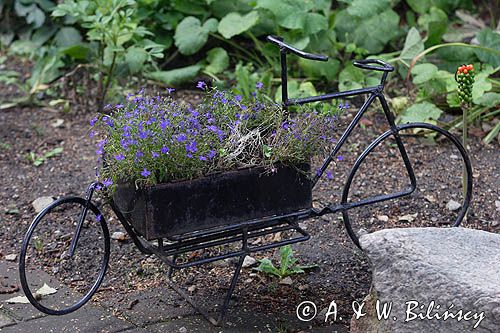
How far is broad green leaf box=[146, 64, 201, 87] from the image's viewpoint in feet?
18.5

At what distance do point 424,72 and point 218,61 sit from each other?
1.49 metres

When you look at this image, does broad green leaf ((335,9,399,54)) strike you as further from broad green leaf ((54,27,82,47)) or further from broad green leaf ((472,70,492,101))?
broad green leaf ((54,27,82,47))

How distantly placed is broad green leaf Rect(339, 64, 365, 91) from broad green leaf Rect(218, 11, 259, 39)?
682mm

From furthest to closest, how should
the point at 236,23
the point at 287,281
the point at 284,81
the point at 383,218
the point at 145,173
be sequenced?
the point at 236,23 → the point at 383,218 → the point at 287,281 → the point at 284,81 → the point at 145,173

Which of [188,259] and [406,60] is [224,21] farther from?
[188,259]

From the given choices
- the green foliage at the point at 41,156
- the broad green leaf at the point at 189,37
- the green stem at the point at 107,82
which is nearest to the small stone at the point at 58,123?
the green stem at the point at 107,82

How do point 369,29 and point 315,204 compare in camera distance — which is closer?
point 315,204

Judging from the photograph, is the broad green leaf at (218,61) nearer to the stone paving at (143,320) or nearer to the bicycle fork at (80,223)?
the stone paving at (143,320)

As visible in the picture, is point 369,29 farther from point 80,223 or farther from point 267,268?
point 80,223

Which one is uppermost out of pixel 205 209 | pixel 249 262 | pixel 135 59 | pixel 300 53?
pixel 300 53

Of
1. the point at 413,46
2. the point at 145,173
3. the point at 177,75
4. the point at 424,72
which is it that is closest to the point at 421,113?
the point at 424,72

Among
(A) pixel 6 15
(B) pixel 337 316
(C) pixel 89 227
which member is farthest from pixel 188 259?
(A) pixel 6 15

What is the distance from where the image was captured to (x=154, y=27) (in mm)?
6066

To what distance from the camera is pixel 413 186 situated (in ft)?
12.1
